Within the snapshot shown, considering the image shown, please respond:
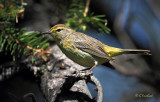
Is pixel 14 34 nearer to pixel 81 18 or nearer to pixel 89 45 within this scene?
pixel 81 18

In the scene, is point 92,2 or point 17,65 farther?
point 92,2

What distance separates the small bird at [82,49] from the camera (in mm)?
3385

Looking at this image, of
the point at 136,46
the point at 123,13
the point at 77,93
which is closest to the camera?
the point at 77,93

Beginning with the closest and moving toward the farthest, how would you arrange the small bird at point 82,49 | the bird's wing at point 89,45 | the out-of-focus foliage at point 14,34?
the out-of-focus foliage at point 14,34 < the small bird at point 82,49 < the bird's wing at point 89,45

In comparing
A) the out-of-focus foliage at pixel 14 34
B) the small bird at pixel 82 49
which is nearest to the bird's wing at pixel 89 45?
the small bird at pixel 82 49

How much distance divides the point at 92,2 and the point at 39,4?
52.3 inches

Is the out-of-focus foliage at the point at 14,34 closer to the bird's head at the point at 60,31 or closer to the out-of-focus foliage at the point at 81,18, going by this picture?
the bird's head at the point at 60,31

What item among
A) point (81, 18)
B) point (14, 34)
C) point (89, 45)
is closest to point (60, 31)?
point (81, 18)

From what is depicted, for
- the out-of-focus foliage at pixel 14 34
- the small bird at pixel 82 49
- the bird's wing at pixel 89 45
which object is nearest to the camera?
the out-of-focus foliage at pixel 14 34

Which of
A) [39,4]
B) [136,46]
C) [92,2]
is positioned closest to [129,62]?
[136,46]

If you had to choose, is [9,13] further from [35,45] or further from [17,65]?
[17,65]

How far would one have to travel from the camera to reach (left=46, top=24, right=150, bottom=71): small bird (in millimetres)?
3385

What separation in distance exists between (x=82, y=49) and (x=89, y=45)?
0.72 ft

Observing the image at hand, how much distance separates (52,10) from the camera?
12.7 feet
